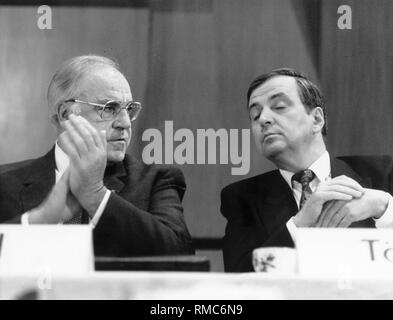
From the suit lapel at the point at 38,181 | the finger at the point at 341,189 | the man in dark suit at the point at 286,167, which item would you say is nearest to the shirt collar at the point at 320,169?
the man in dark suit at the point at 286,167

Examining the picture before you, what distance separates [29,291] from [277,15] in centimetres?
110

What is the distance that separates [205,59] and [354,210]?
1.95 ft

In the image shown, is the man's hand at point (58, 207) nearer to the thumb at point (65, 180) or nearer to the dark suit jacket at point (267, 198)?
the thumb at point (65, 180)

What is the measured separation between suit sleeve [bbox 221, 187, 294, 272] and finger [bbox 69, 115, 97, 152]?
39 centimetres

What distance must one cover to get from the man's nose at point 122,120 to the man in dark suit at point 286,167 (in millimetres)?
331

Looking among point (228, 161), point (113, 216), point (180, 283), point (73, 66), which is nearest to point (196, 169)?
point (228, 161)

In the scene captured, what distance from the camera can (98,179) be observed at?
2115mm

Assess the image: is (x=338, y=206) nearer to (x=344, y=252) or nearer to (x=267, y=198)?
(x=267, y=198)

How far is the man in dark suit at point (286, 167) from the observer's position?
2197 mm

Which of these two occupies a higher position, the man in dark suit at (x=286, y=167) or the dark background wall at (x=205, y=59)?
the dark background wall at (x=205, y=59)

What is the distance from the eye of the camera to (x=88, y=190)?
6.90 feet

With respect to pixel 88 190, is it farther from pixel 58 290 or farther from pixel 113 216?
pixel 58 290

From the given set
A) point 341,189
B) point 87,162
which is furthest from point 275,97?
point 87,162

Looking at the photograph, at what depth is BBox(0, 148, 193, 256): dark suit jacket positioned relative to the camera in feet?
6.84
